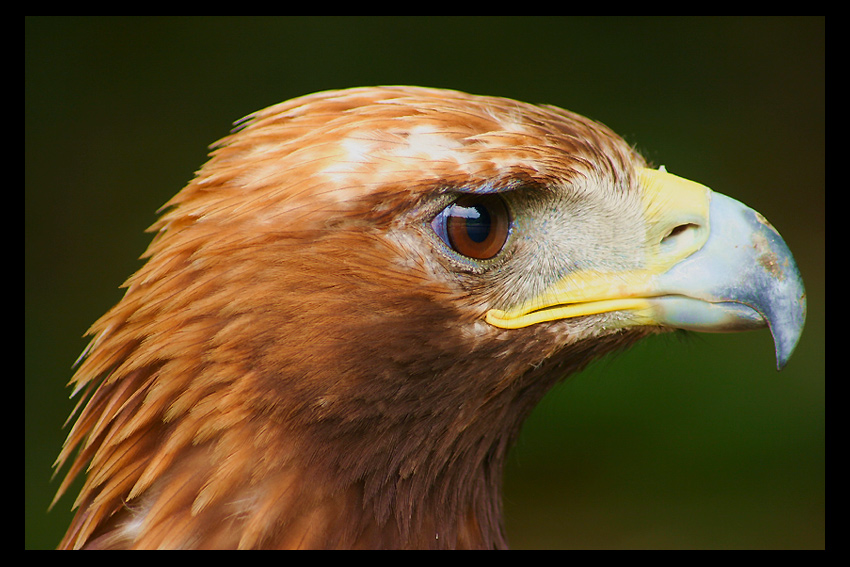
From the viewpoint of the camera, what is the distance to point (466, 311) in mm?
1562

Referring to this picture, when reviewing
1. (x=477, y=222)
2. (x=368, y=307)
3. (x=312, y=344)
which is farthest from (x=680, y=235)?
(x=312, y=344)

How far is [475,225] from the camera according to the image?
1.55m

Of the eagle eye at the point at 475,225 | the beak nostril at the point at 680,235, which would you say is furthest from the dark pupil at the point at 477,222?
the beak nostril at the point at 680,235

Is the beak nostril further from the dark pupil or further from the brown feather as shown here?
the dark pupil

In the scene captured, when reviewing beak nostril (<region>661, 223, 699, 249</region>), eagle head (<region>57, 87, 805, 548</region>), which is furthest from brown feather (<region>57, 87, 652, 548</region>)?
beak nostril (<region>661, 223, 699, 249</region>)

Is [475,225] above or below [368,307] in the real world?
above

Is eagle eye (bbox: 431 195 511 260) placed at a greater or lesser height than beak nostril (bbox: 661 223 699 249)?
greater

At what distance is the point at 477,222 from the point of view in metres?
1.55

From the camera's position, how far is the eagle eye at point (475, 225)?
154cm

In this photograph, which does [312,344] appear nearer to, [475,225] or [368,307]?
[368,307]

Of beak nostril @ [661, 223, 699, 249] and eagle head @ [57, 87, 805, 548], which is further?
beak nostril @ [661, 223, 699, 249]

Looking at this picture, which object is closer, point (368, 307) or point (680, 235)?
point (368, 307)

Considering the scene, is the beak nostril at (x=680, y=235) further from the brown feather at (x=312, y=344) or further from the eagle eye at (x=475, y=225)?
the eagle eye at (x=475, y=225)

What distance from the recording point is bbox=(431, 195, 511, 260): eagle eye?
1.54 meters
